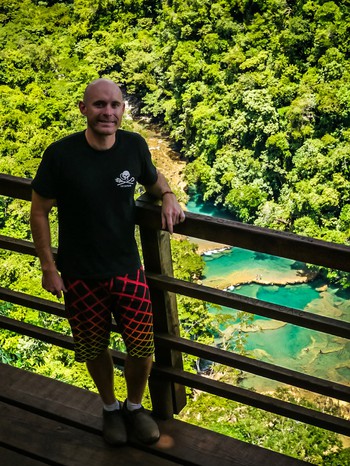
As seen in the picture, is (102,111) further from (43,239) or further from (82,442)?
(82,442)

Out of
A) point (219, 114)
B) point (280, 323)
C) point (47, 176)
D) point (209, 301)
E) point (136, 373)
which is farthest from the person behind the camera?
point (219, 114)

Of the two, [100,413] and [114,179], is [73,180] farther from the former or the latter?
[100,413]

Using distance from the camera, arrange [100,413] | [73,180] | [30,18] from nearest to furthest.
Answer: [73,180]
[100,413]
[30,18]

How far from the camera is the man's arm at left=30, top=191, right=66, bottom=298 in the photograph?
171 centimetres

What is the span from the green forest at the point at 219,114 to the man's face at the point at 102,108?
10.2 m

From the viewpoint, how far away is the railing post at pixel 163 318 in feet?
5.90

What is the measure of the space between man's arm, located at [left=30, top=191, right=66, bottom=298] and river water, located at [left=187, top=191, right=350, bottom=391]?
539 inches

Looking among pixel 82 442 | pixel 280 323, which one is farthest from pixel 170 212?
pixel 280 323

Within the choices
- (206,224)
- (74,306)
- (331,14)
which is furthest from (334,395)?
(331,14)

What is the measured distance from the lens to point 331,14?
90.2 ft

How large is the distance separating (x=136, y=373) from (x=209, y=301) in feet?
1.20

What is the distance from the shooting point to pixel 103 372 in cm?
195

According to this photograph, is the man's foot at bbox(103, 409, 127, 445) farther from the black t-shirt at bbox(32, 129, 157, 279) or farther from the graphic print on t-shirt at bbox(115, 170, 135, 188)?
the graphic print on t-shirt at bbox(115, 170, 135, 188)

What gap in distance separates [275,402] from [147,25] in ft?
126
